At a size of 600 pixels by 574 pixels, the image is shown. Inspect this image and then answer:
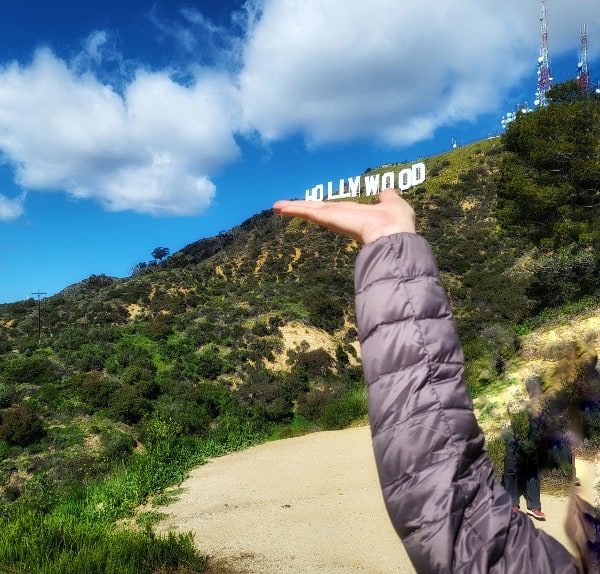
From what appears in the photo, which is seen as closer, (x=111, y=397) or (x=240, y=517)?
(x=240, y=517)

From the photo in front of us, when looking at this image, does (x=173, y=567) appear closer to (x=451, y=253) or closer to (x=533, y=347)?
(x=533, y=347)

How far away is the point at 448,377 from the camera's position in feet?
2.72

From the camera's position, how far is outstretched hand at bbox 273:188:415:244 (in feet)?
3.01

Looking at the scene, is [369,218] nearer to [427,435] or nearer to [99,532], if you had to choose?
[427,435]

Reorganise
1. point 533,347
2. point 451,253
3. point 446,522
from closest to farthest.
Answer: point 446,522, point 533,347, point 451,253

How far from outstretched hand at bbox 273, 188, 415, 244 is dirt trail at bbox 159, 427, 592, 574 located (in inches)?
176

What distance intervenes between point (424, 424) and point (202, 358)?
753 inches

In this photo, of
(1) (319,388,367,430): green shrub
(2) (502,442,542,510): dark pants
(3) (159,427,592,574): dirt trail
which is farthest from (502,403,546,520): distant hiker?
(1) (319,388,367,430): green shrub

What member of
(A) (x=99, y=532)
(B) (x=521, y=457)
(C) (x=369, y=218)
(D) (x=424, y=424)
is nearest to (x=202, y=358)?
(A) (x=99, y=532)

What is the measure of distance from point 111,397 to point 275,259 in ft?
56.8

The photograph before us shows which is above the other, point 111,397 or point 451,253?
point 451,253

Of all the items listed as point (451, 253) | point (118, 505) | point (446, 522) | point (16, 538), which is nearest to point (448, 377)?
point (446, 522)

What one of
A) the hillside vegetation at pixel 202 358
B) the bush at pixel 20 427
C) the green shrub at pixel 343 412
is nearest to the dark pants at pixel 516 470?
the hillside vegetation at pixel 202 358

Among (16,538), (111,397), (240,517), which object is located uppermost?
(111,397)
